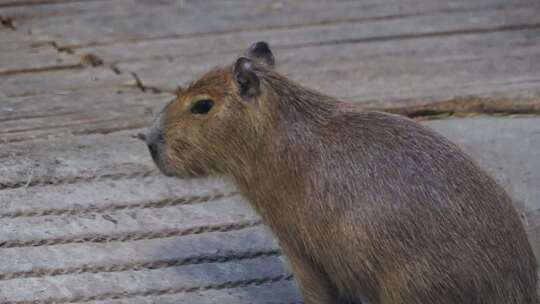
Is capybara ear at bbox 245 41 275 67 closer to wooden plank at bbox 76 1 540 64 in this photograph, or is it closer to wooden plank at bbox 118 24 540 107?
wooden plank at bbox 118 24 540 107

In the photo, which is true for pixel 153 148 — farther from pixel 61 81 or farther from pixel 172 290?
pixel 61 81

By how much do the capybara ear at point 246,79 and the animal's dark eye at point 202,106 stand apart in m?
0.14

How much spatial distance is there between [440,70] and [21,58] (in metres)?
2.37

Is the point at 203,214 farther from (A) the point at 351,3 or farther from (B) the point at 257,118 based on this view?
(A) the point at 351,3

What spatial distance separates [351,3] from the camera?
7.88 m

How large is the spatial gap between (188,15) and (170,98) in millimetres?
1373

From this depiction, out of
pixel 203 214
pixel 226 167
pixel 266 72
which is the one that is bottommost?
pixel 203 214

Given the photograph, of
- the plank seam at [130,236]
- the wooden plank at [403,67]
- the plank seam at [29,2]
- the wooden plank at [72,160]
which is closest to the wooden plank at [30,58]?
the wooden plank at [403,67]

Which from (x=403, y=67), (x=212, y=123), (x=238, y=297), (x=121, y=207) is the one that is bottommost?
(x=238, y=297)

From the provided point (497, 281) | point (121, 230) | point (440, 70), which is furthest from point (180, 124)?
point (440, 70)

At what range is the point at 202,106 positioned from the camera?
4852 millimetres

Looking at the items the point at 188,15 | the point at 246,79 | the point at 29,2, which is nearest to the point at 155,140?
the point at 246,79

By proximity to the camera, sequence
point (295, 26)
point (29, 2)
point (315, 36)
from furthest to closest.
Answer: point (29, 2)
point (295, 26)
point (315, 36)

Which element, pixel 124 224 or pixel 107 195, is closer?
pixel 124 224
